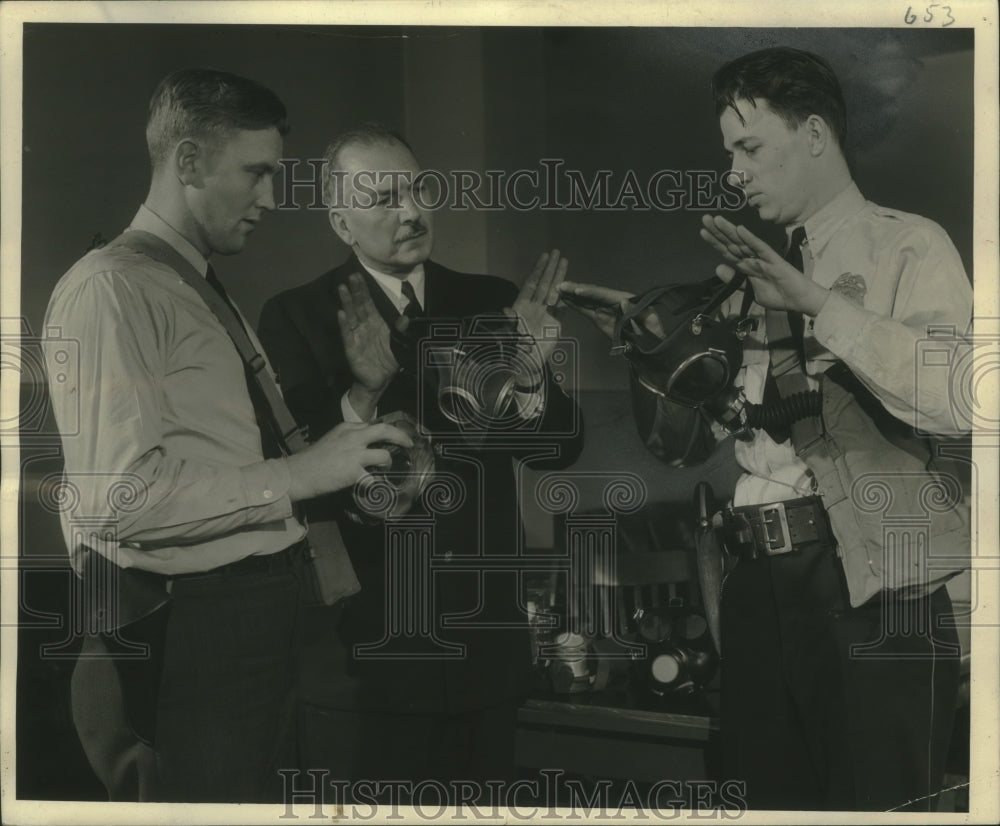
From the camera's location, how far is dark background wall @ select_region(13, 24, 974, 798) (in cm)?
293

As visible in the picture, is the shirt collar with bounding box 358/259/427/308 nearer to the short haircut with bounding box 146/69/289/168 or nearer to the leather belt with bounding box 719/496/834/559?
the short haircut with bounding box 146/69/289/168

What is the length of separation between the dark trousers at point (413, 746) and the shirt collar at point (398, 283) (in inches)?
43.0

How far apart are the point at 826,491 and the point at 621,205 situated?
3.01ft

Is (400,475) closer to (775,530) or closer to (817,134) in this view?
(775,530)

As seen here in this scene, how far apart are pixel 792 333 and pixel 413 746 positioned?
57.8 inches

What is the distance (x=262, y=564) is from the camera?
9.38 feet

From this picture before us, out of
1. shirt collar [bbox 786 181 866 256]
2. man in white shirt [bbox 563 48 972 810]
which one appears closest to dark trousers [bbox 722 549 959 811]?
man in white shirt [bbox 563 48 972 810]

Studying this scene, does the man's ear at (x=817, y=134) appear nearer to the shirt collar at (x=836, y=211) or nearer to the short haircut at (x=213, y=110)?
the shirt collar at (x=836, y=211)

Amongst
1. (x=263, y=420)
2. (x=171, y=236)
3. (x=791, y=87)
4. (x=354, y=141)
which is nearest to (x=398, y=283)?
(x=354, y=141)

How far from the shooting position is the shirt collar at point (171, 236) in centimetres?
291

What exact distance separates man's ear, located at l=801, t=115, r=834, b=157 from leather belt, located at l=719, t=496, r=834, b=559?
0.91m

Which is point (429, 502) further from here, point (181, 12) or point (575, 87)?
point (181, 12)

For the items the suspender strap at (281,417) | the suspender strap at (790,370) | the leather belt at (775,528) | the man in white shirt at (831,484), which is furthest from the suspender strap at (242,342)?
the suspender strap at (790,370)

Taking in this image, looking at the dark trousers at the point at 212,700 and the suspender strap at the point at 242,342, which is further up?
the suspender strap at the point at 242,342
